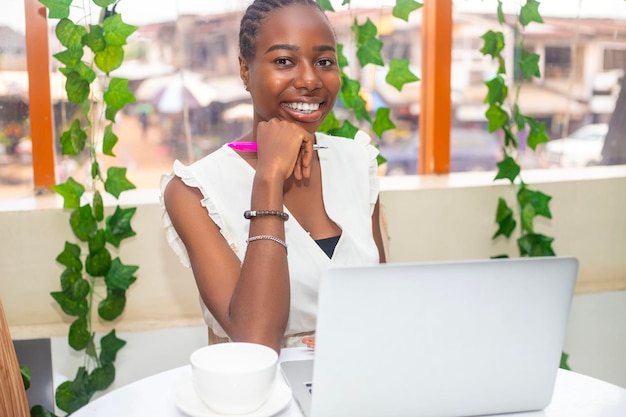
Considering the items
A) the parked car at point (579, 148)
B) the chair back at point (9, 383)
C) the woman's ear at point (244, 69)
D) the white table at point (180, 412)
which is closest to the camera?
the white table at point (180, 412)

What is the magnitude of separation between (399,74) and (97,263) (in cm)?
109

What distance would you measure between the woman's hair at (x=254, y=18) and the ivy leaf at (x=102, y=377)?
1.12m

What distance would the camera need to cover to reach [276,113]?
1598 millimetres

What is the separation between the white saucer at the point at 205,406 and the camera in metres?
0.94

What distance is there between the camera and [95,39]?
2.15m

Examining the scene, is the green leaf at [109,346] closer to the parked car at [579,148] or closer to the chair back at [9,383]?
the chair back at [9,383]

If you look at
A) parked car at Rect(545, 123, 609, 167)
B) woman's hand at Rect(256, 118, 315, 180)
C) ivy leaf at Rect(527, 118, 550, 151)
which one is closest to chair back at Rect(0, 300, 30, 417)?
woman's hand at Rect(256, 118, 315, 180)

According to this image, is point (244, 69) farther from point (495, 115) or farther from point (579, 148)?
point (579, 148)

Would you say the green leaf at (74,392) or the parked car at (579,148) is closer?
the green leaf at (74,392)

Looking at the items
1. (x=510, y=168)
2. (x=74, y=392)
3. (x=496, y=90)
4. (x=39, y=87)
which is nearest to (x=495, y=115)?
(x=496, y=90)

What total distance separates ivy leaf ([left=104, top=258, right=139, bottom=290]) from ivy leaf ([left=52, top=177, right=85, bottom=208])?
0.21 meters

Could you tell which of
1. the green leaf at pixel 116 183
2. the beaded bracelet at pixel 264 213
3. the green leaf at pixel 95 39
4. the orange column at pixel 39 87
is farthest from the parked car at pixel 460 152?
the beaded bracelet at pixel 264 213

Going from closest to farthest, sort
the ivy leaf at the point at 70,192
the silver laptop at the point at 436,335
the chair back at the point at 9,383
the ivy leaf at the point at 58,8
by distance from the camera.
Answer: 1. the silver laptop at the point at 436,335
2. the chair back at the point at 9,383
3. the ivy leaf at the point at 58,8
4. the ivy leaf at the point at 70,192

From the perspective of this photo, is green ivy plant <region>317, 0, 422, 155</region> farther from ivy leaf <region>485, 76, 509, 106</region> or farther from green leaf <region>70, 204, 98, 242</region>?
green leaf <region>70, 204, 98, 242</region>
